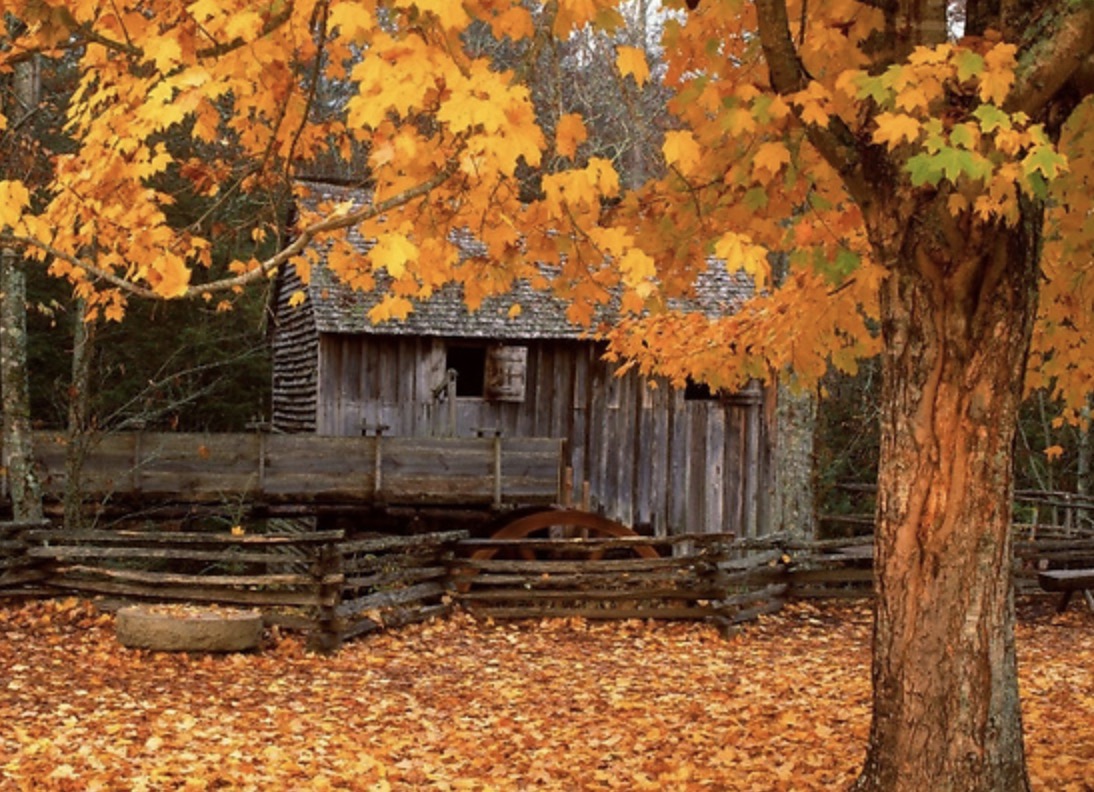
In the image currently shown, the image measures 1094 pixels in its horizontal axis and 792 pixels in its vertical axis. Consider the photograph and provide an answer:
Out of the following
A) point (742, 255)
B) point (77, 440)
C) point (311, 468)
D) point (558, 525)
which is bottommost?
point (558, 525)

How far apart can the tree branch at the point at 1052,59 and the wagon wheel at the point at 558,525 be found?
11574 mm

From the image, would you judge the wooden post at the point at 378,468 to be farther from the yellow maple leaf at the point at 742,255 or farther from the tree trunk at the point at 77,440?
the yellow maple leaf at the point at 742,255

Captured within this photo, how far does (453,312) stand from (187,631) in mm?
8672

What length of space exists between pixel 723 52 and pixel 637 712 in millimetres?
4990

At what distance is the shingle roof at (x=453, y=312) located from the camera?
17.7 metres

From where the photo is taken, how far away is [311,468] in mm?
15586

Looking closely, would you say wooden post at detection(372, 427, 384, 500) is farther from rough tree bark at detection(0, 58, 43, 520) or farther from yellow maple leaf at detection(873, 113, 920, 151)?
yellow maple leaf at detection(873, 113, 920, 151)

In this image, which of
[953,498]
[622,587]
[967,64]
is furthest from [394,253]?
[622,587]

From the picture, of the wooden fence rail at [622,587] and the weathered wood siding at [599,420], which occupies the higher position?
Result: the weathered wood siding at [599,420]

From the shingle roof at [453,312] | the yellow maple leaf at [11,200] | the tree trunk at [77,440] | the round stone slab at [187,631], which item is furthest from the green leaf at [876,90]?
the shingle roof at [453,312]

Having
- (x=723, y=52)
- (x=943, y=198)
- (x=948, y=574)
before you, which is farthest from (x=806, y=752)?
(x=723, y=52)

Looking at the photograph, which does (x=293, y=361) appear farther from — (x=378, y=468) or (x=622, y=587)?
(x=622, y=587)

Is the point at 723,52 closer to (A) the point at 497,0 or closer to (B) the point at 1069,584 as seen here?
(A) the point at 497,0

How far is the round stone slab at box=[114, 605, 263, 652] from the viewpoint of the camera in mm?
10562
